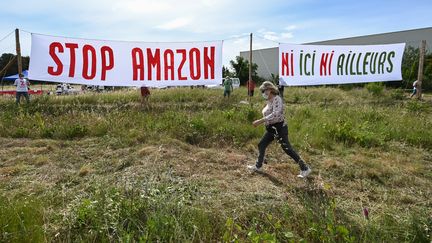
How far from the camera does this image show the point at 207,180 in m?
4.37

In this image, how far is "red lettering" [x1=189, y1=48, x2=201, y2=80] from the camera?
11.3 meters

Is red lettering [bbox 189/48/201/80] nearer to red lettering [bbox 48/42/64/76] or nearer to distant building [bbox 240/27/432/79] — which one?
red lettering [bbox 48/42/64/76]

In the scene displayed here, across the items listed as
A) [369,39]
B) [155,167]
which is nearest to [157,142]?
[155,167]

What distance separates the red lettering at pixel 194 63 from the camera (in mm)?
11281

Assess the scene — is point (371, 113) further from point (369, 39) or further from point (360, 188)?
point (369, 39)

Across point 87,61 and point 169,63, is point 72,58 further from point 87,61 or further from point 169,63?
point 169,63

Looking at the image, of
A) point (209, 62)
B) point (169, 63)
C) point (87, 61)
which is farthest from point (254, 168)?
point (87, 61)

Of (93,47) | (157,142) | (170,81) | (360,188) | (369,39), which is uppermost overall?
(369,39)

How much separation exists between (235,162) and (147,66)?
659 centimetres

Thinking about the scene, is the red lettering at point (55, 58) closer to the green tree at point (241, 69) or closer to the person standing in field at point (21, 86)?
the person standing in field at point (21, 86)

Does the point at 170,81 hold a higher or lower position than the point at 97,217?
higher

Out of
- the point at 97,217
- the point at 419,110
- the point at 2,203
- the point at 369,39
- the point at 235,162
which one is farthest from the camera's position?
the point at 369,39

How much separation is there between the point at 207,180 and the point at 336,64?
11.1 meters

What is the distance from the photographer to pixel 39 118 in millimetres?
7602
